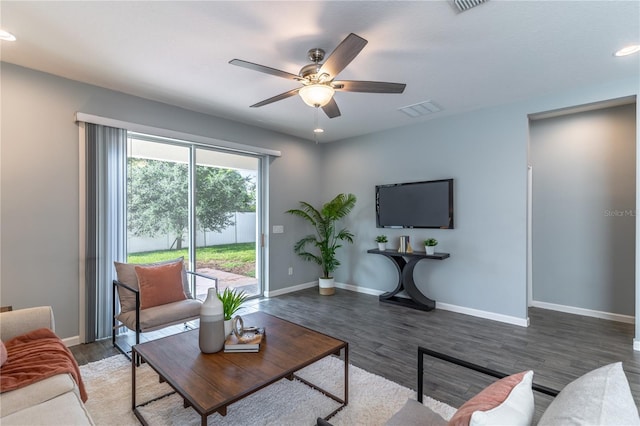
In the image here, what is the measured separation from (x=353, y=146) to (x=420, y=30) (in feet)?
10.4

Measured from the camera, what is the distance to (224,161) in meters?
4.57

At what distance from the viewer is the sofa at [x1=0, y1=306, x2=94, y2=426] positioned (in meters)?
1.42

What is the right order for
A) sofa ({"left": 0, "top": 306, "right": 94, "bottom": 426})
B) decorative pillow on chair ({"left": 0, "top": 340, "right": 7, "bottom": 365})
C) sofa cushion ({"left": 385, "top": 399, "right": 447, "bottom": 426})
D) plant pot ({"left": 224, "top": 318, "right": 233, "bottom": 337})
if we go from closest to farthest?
sofa cushion ({"left": 385, "top": 399, "right": 447, "bottom": 426}), sofa ({"left": 0, "top": 306, "right": 94, "bottom": 426}), decorative pillow on chair ({"left": 0, "top": 340, "right": 7, "bottom": 365}), plant pot ({"left": 224, "top": 318, "right": 233, "bottom": 337})

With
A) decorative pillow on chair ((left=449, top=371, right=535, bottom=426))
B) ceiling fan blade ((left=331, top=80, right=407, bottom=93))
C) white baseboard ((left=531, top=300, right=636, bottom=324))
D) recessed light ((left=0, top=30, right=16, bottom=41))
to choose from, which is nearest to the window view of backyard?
recessed light ((left=0, top=30, right=16, bottom=41))

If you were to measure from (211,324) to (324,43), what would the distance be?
2.26 meters

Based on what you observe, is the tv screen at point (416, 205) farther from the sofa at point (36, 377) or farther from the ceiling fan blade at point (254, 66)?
the sofa at point (36, 377)

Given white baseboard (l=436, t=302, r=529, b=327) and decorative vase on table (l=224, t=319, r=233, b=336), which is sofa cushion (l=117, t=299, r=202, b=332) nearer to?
decorative vase on table (l=224, t=319, r=233, b=336)

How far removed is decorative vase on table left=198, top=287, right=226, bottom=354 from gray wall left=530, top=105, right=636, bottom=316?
4484 mm

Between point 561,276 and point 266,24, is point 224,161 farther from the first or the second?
point 561,276

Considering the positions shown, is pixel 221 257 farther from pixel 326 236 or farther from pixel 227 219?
pixel 326 236

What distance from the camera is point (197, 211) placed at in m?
4.24

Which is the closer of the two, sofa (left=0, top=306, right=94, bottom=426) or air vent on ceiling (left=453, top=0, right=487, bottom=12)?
sofa (left=0, top=306, right=94, bottom=426)

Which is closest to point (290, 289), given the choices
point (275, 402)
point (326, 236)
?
point (326, 236)

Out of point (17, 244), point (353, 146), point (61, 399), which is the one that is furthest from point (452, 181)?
point (17, 244)
